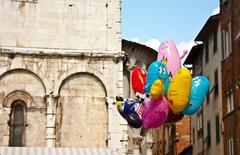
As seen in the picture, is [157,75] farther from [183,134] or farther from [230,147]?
[183,134]

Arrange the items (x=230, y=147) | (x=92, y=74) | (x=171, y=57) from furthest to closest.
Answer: (x=92, y=74) < (x=230, y=147) < (x=171, y=57)

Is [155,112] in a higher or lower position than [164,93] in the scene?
lower

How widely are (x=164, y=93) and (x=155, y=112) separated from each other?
572 mm

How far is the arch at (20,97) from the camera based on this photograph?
24672 millimetres

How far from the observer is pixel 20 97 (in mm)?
24734

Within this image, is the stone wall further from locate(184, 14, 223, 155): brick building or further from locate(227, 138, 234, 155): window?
locate(184, 14, 223, 155): brick building

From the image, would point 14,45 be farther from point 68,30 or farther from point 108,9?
point 108,9

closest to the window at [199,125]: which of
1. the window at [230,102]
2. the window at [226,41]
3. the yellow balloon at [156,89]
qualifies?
the window at [230,102]

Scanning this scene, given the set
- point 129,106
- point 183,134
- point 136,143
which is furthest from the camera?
point 183,134

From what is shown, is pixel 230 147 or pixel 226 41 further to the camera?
pixel 226 41

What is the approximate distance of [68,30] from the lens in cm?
2552

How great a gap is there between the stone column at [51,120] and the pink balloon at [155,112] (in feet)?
29.2

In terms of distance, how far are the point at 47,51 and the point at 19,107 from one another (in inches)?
100.0

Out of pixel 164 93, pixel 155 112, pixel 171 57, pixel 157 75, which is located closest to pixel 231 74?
pixel 171 57
